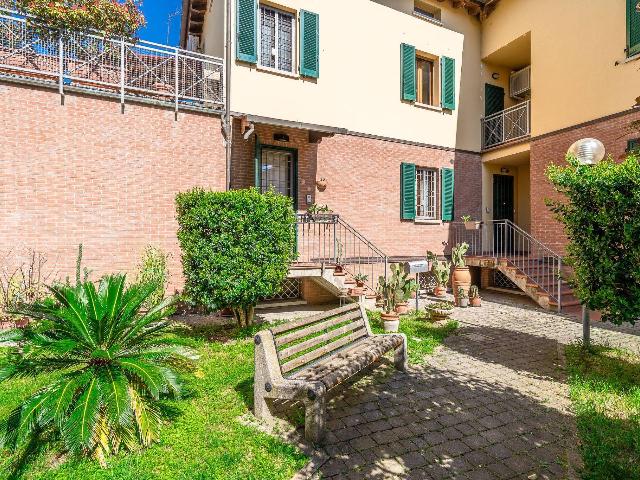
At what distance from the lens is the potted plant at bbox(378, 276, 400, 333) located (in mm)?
7117

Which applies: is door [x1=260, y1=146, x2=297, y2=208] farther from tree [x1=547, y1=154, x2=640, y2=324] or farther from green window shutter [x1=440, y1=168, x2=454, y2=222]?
tree [x1=547, y1=154, x2=640, y2=324]

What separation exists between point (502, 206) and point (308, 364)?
12009 mm

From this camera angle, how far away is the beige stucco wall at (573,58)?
9469 mm

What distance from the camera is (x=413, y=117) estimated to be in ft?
39.4

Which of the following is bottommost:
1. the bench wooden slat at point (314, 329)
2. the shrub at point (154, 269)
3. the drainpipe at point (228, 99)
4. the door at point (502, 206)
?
the bench wooden slat at point (314, 329)

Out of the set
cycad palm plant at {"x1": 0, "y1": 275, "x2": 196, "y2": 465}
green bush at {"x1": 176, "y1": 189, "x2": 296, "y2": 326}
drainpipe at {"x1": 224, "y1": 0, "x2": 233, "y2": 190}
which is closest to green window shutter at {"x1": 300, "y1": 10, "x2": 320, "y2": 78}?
drainpipe at {"x1": 224, "y1": 0, "x2": 233, "y2": 190}

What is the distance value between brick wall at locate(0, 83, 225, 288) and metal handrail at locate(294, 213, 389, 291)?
8.36ft

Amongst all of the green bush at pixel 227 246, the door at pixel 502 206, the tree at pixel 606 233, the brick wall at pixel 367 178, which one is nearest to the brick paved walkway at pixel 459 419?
the tree at pixel 606 233

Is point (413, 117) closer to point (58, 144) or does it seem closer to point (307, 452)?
point (58, 144)

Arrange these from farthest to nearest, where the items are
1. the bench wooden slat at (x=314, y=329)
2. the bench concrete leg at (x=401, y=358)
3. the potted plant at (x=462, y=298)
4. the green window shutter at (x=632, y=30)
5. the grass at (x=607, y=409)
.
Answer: the potted plant at (x=462, y=298), the green window shutter at (x=632, y=30), the bench concrete leg at (x=401, y=358), the bench wooden slat at (x=314, y=329), the grass at (x=607, y=409)

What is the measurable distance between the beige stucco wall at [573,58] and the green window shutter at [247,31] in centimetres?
863

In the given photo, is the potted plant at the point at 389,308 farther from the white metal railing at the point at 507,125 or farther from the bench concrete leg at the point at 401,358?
the white metal railing at the point at 507,125

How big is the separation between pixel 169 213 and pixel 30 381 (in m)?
4.39

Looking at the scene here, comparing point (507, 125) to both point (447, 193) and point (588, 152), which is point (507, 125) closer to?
point (447, 193)
